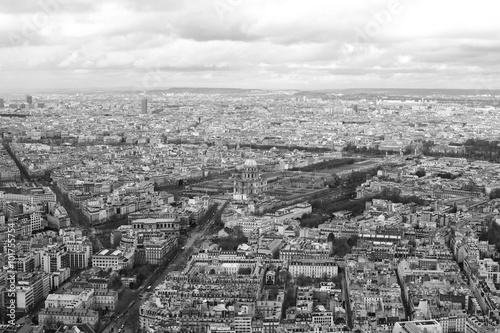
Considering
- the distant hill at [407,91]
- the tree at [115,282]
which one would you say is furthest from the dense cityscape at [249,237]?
the distant hill at [407,91]

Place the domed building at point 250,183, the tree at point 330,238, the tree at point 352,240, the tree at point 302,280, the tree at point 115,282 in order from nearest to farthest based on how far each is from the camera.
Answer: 1. the tree at point 115,282
2. the tree at point 302,280
3. the tree at point 352,240
4. the tree at point 330,238
5. the domed building at point 250,183

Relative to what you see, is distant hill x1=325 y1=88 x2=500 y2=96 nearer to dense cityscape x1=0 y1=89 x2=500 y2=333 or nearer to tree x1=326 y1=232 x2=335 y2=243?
dense cityscape x1=0 y1=89 x2=500 y2=333

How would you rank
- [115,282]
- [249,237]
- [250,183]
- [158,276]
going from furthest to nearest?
[250,183] < [249,237] < [158,276] < [115,282]

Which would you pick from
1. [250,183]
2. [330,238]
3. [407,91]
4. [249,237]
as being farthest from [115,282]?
[407,91]

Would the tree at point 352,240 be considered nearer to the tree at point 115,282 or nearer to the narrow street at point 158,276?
the narrow street at point 158,276

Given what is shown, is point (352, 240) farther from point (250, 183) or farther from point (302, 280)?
point (250, 183)

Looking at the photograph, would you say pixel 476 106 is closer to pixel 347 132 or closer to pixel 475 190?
pixel 347 132
